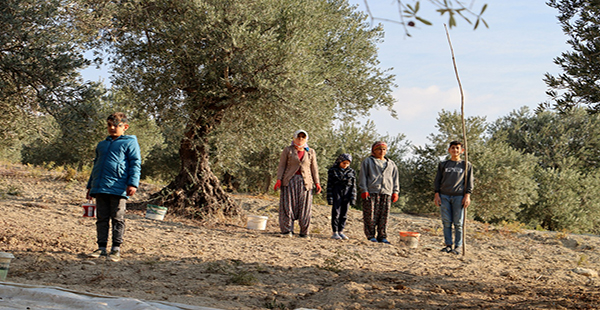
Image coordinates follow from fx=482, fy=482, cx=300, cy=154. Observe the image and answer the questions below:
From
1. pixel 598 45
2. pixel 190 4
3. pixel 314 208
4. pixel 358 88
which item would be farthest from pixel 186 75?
pixel 598 45

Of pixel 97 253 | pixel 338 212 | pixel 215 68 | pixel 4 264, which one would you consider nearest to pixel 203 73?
pixel 215 68

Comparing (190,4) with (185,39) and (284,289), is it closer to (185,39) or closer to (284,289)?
(185,39)

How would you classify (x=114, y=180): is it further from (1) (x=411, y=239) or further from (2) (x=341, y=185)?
(1) (x=411, y=239)

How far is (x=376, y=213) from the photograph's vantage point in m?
8.64

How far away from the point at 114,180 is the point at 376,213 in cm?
473

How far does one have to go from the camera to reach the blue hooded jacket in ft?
18.2

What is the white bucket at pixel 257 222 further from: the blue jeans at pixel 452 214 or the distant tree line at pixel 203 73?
the blue jeans at pixel 452 214

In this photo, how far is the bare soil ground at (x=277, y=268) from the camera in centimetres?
442

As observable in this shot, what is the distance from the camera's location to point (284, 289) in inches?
187

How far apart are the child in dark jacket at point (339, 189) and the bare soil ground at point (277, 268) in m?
0.49

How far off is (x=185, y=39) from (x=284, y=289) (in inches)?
236

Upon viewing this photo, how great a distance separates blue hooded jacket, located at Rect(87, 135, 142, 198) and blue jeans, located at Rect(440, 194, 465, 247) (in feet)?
15.9

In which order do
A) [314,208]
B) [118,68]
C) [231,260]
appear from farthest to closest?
1. [314,208]
2. [118,68]
3. [231,260]

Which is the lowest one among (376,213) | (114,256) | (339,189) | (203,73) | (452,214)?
(114,256)
